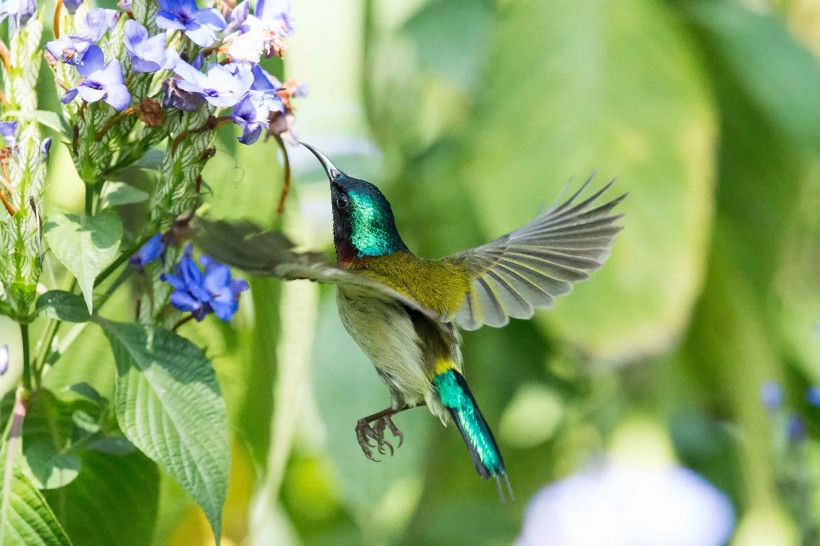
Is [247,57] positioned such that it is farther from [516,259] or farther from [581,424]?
[581,424]

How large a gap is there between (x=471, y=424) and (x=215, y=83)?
56 cm

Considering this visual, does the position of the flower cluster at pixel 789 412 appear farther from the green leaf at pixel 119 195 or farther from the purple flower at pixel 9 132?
the purple flower at pixel 9 132

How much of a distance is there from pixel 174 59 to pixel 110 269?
0.22 meters

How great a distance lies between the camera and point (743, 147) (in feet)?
7.89

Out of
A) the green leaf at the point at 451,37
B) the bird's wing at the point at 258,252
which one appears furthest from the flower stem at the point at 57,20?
the green leaf at the point at 451,37

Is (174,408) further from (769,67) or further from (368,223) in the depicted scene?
(769,67)

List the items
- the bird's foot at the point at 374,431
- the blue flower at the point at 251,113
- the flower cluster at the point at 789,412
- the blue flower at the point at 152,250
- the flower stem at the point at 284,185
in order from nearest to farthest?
1. the blue flower at the point at 251,113
2. the blue flower at the point at 152,250
3. the flower stem at the point at 284,185
4. the bird's foot at the point at 374,431
5. the flower cluster at the point at 789,412

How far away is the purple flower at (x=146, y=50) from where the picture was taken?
3.12 ft

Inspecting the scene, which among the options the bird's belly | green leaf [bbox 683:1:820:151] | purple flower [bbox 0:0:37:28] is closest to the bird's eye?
the bird's belly

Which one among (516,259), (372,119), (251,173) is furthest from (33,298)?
(372,119)

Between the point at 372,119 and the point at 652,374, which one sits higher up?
the point at 372,119

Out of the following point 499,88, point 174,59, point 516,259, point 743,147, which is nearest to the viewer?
point 174,59

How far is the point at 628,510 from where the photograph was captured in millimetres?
3062

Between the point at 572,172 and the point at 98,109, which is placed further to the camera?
the point at 572,172
